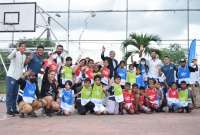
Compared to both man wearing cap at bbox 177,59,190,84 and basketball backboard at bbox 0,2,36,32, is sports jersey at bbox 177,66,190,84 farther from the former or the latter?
basketball backboard at bbox 0,2,36,32

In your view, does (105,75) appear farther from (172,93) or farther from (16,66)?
(16,66)

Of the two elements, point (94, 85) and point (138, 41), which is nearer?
point (94, 85)

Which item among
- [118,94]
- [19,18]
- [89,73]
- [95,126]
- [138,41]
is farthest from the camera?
[19,18]

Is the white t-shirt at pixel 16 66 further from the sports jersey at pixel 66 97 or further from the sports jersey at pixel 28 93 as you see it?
the sports jersey at pixel 66 97

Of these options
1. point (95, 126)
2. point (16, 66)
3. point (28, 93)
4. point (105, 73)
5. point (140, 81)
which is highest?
point (16, 66)

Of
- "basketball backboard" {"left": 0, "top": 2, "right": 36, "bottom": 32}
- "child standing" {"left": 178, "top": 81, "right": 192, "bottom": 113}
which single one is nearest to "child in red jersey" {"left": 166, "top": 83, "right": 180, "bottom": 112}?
"child standing" {"left": 178, "top": 81, "right": 192, "bottom": 113}

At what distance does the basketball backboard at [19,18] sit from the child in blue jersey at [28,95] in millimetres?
9767

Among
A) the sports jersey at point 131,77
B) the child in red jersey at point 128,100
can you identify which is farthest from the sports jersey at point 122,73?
the child in red jersey at point 128,100

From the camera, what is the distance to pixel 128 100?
12047 millimetres

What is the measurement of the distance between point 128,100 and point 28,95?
2662 millimetres

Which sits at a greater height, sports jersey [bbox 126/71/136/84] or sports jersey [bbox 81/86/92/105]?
sports jersey [bbox 126/71/136/84]

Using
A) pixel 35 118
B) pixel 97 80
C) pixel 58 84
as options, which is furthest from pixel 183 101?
pixel 35 118

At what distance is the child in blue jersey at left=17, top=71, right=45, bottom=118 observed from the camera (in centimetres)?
1060

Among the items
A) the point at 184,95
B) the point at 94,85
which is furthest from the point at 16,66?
the point at 184,95
